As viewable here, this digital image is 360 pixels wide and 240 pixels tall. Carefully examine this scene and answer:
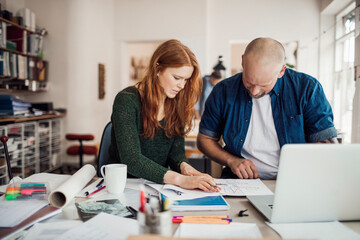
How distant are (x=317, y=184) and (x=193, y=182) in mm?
470

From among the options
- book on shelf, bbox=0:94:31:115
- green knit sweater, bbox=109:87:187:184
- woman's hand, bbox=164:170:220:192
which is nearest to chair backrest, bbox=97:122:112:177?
green knit sweater, bbox=109:87:187:184

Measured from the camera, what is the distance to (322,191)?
851 millimetres

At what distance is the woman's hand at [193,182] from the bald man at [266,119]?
32cm

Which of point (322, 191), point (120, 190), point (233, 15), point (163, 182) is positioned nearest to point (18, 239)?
point (120, 190)

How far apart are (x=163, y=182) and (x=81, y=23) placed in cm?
433

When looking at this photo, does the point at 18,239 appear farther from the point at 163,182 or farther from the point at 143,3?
the point at 143,3

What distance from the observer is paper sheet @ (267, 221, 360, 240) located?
0.80 m

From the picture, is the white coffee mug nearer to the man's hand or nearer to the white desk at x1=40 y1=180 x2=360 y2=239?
the white desk at x1=40 y1=180 x2=360 y2=239

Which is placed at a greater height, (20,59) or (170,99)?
(20,59)

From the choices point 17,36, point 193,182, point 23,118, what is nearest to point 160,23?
point 17,36

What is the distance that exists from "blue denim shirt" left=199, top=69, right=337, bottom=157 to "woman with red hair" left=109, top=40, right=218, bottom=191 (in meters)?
0.22

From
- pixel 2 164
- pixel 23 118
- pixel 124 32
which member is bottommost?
pixel 2 164

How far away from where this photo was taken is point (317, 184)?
0.84 metres

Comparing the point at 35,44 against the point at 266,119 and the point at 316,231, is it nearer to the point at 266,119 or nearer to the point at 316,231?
the point at 266,119
